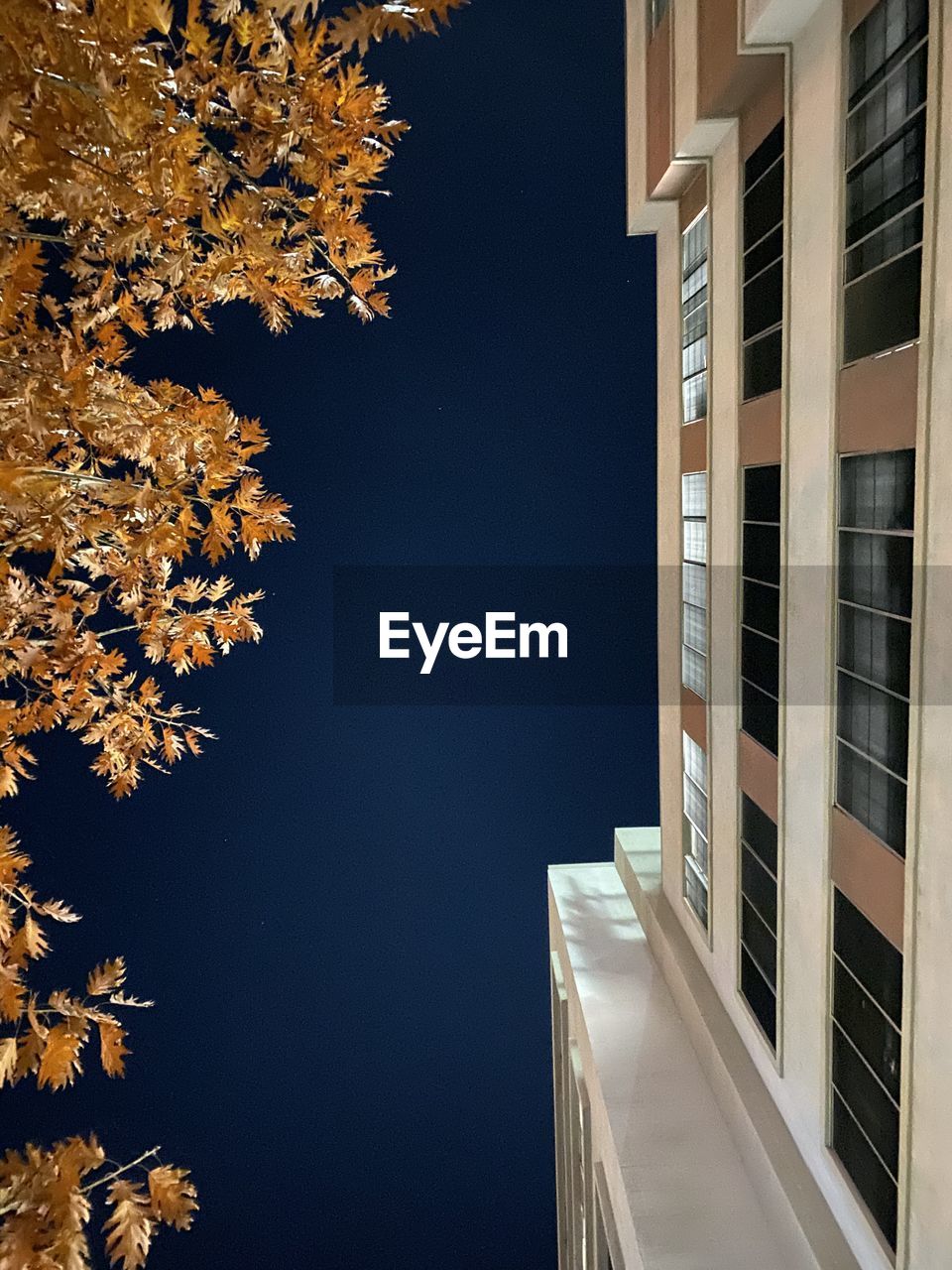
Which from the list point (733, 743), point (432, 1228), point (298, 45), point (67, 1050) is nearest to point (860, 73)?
point (298, 45)

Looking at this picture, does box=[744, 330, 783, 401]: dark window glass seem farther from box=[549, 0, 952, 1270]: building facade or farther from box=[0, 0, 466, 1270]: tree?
box=[0, 0, 466, 1270]: tree

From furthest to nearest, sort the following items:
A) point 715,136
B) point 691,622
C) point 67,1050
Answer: point 691,622
point 715,136
point 67,1050

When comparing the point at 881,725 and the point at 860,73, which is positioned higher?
the point at 860,73

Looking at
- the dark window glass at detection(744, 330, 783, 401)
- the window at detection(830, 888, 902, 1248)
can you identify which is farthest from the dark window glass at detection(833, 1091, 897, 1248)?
the dark window glass at detection(744, 330, 783, 401)

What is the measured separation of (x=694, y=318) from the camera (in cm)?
1493

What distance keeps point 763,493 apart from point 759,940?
19.9 feet

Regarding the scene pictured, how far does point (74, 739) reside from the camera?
19.4 metres

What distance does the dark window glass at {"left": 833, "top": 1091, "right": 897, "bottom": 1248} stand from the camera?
30.2 ft

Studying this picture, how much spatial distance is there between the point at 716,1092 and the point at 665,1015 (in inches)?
80.4

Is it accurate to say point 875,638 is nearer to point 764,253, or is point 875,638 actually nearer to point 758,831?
point 758,831

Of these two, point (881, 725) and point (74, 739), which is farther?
point (74, 739)

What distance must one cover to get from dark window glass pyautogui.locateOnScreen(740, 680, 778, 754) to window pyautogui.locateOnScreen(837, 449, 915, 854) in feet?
5.75

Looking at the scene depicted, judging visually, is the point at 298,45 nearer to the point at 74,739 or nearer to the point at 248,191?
the point at 248,191

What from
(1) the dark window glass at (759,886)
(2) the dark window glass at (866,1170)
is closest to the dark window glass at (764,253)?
(1) the dark window glass at (759,886)
